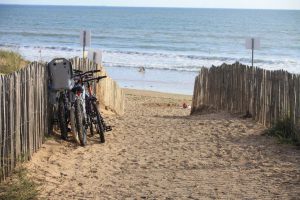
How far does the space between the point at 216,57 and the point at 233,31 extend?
112 feet

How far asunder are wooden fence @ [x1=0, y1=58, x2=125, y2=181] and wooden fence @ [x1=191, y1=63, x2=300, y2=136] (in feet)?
13.6

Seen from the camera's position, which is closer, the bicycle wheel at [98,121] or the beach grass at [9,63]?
the bicycle wheel at [98,121]

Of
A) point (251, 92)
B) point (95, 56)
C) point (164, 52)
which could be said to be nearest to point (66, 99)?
point (251, 92)

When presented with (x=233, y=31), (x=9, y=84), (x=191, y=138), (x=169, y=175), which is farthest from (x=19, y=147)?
(x=233, y=31)

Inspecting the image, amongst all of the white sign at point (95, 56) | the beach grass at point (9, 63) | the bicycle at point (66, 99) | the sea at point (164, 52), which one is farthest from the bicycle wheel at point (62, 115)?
the sea at point (164, 52)

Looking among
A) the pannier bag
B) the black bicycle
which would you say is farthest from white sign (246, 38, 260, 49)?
the pannier bag

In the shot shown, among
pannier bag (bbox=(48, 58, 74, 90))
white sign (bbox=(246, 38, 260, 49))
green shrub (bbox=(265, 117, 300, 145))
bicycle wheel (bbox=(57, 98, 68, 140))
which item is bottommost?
green shrub (bbox=(265, 117, 300, 145))

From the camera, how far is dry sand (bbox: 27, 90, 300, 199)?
6840 millimetres

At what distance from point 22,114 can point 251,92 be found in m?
6.26

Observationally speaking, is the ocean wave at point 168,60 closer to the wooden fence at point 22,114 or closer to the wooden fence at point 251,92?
the wooden fence at point 251,92

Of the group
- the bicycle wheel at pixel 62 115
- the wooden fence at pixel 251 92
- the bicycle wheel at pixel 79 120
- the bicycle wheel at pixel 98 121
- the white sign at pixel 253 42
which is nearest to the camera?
the bicycle wheel at pixel 79 120

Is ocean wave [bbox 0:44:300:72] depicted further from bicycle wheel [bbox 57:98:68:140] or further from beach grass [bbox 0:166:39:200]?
beach grass [bbox 0:166:39:200]

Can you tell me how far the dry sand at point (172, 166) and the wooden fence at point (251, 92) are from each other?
1.73ft

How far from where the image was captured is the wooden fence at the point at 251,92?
1036 cm
